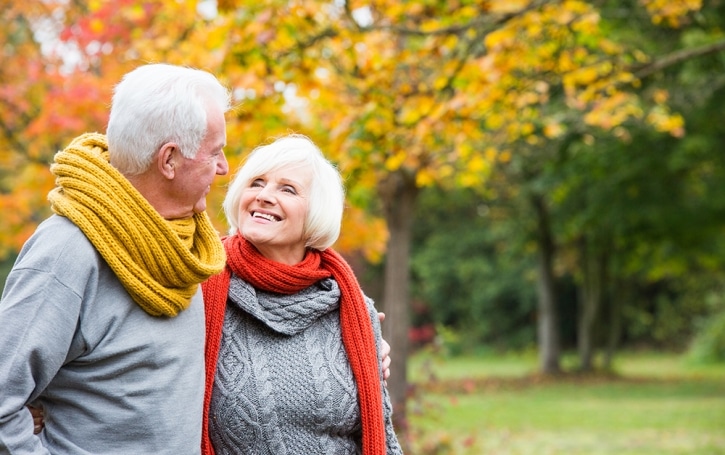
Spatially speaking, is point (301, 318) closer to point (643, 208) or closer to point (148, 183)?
point (148, 183)

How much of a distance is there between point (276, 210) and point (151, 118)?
678mm

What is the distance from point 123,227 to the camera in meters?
1.93

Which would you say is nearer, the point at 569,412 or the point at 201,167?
the point at 201,167

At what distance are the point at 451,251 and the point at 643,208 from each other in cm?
1605

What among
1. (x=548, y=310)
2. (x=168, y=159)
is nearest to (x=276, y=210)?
(x=168, y=159)

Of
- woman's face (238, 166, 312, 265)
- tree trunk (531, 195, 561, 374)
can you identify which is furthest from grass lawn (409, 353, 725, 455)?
woman's face (238, 166, 312, 265)

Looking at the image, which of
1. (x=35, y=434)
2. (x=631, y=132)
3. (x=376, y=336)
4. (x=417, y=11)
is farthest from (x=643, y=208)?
(x=35, y=434)

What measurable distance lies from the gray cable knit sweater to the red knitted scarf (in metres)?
0.03

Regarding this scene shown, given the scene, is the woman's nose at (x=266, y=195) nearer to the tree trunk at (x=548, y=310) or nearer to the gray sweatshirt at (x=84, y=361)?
the gray sweatshirt at (x=84, y=361)

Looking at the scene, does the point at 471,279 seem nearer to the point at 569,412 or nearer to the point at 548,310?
the point at 548,310

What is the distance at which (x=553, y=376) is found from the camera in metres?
22.9

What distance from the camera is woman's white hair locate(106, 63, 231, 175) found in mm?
2004

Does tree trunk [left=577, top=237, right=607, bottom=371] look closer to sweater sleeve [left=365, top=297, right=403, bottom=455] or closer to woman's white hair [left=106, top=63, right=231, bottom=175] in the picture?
sweater sleeve [left=365, top=297, right=403, bottom=455]

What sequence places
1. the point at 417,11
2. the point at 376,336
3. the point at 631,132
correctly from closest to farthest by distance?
1. the point at 376,336
2. the point at 417,11
3. the point at 631,132
